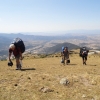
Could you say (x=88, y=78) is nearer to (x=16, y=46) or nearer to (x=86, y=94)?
(x=86, y=94)

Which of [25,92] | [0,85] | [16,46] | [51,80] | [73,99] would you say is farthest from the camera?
[16,46]

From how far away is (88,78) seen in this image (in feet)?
40.9

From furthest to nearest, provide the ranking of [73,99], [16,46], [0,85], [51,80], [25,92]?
[16,46]
[51,80]
[0,85]
[25,92]
[73,99]

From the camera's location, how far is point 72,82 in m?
11.7

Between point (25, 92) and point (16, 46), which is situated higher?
point (16, 46)

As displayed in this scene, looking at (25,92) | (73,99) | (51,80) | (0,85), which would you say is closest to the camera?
(73,99)

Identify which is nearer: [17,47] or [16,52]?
[17,47]

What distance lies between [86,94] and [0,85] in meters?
4.79

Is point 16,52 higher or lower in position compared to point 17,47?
lower

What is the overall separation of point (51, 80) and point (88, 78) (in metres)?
2.36

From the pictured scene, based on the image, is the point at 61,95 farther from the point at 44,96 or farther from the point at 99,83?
the point at 99,83

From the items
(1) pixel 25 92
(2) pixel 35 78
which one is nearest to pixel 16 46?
(2) pixel 35 78

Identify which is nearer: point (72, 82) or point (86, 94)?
point (86, 94)

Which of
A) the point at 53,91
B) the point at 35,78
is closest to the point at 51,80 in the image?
the point at 35,78
